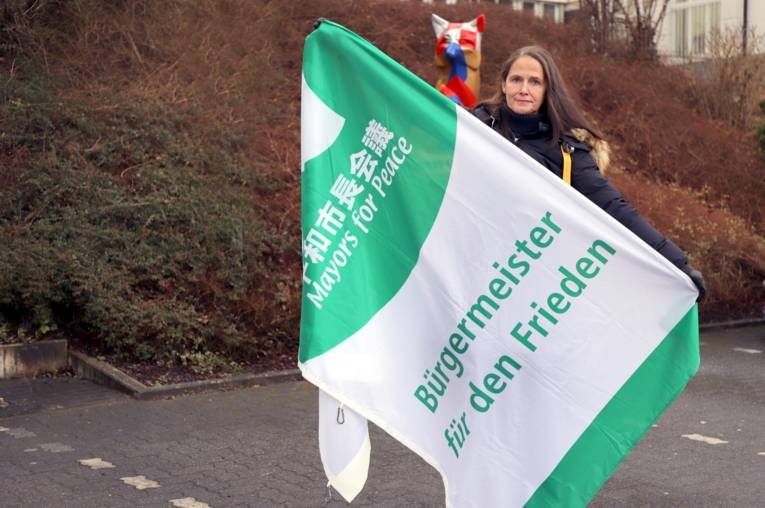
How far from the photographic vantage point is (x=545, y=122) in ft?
14.8

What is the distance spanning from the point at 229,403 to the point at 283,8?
1116 cm

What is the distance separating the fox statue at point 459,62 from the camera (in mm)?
14406

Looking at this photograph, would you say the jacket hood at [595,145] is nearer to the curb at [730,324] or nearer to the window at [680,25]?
the curb at [730,324]

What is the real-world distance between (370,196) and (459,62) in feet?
34.9

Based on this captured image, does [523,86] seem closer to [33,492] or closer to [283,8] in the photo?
[33,492]

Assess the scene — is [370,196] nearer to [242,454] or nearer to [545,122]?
→ [545,122]

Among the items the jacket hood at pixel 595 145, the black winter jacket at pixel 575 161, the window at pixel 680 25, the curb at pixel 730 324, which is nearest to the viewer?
the black winter jacket at pixel 575 161

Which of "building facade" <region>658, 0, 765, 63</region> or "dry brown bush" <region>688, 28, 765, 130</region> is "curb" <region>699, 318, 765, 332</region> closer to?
"dry brown bush" <region>688, 28, 765, 130</region>

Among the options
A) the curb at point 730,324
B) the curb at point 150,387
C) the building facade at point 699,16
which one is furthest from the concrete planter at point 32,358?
the building facade at point 699,16

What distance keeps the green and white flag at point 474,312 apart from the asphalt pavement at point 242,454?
1.86 meters

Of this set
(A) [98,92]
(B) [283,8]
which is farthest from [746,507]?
(B) [283,8]

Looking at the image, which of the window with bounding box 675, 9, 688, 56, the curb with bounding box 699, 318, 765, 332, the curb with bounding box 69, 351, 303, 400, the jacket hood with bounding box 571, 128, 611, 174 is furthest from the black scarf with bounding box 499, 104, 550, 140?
the window with bounding box 675, 9, 688, 56

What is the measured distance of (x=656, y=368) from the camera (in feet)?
13.0

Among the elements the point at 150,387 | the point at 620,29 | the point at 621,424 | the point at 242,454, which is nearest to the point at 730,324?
the point at 150,387
